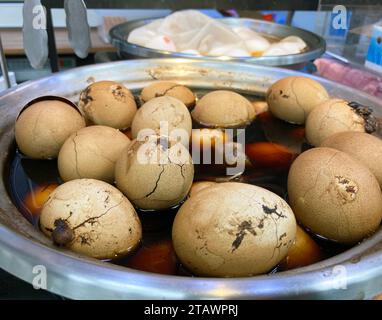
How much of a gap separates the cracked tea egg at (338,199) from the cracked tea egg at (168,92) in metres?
0.50

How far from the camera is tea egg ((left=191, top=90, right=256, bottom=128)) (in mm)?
1021

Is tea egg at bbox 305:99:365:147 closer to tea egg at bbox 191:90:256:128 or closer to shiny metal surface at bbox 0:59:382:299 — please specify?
tea egg at bbox 191:90:256:128

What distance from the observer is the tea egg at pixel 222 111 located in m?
1.02

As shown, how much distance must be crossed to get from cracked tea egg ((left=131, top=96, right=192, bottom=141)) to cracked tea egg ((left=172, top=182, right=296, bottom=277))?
315mm

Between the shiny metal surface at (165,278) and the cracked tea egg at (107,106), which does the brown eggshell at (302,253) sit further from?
the cracked tea egg at (107,106)

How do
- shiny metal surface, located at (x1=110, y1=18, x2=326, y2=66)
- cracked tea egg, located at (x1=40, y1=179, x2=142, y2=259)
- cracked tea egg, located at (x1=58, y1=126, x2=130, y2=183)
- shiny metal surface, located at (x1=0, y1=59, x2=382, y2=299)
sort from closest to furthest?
1. shiny metal surface, located at (x1=0, y1=59, x2=382, y2=299)
2. cracked tea egg, located at (x1=40, y1=179, x2=142, y2=259)
3. cracked tea egg, located at (x1=58, y1=126, x2=130, y2=183)
4. shiny metal surface, located at (x1=110, y1=18, x2=326, y2=66)

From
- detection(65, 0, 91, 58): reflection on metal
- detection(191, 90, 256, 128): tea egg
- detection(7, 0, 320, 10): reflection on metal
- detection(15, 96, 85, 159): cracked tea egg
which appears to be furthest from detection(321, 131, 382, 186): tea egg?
detection(7, 0, 320, 10): reflection on metal

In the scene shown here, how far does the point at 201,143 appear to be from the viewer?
0.93 m

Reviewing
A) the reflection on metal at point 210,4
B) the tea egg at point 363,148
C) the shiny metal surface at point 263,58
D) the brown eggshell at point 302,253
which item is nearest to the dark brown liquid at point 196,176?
the brown eggshell at point 302,253

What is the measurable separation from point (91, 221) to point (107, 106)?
1.33 feet

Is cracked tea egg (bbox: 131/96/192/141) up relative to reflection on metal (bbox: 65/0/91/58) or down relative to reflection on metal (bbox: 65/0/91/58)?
down

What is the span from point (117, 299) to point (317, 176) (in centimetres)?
38
